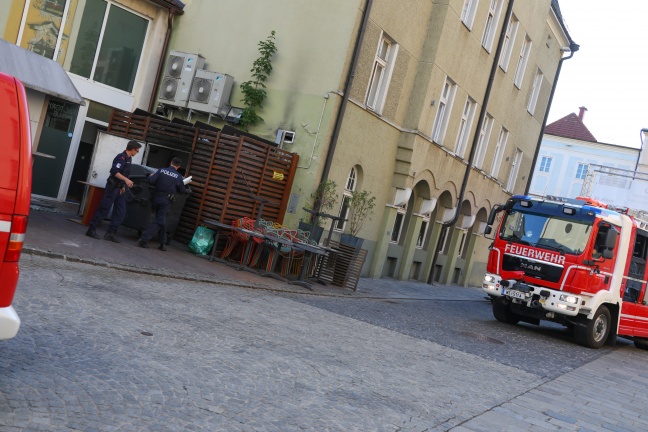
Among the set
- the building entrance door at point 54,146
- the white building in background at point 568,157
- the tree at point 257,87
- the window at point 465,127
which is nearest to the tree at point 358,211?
the tree at point 257,87

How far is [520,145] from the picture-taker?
109ft

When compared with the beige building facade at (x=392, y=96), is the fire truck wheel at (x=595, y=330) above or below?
below

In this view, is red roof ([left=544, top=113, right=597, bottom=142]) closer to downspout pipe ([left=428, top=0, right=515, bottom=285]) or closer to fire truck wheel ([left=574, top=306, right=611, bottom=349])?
downspout pipe ([left=428, top=0, right=515, bottom=285])

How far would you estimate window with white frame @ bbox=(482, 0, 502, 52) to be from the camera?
84.0 feet

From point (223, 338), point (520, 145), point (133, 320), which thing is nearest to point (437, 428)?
point (223, 338)

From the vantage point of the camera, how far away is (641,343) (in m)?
19.1

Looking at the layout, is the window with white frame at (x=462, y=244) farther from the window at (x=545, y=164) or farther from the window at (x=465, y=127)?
the window at (x=545, y=164)

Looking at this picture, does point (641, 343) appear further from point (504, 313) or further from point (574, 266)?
point (574, 266)

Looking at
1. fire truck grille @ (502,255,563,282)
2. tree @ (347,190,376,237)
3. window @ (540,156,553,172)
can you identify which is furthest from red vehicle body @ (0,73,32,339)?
window @ (540,156,553,172)

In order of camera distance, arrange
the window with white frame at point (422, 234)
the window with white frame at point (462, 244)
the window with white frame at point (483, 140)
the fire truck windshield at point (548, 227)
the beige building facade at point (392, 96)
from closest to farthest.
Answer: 1. the fire truck windshield at point (548, 227)
2. the beige building facade at point (392, 96)
3. the window with white frame at point (422, 234)
4. the window with white frame at point (483, 140)
5. the window with white frame at point (462, 244)

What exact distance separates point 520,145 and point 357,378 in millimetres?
26785

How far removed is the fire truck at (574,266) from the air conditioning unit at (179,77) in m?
8.35

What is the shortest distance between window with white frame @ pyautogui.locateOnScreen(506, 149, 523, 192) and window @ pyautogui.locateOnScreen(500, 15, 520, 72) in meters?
6.02

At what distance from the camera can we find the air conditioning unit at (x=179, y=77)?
65.8ft
